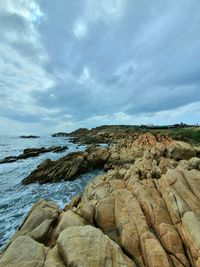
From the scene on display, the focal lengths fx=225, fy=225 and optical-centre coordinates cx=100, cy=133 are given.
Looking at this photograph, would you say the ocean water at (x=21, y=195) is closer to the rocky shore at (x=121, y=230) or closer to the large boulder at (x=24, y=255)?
the rocky shore at (x=121, y=230)

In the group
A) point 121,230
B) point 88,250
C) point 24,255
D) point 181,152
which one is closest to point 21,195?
point 121,230

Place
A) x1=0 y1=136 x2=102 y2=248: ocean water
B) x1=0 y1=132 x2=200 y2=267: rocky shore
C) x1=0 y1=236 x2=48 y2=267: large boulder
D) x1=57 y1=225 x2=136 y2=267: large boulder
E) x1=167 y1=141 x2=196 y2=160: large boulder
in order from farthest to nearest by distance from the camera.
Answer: x1=167 y1=141 x2=196 y2=160: large boulder, x1=0 y1=136 x2=102 y2=248: ocean water, x1=0 y1=132 x2=200 y2=267: rocky shore, x1=57 y1=225 x2=136 y2=267: large boulder, x1=0 y1=236 x2=48 y2=267: large boulder

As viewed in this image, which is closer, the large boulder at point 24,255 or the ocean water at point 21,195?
the large boulder at point 24,255

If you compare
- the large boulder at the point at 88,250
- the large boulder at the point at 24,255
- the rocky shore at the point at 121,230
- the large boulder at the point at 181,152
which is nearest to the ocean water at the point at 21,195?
the rocky shore at the point at 121,230

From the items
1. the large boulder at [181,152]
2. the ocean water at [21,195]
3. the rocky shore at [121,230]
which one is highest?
the large boulder at [181,152]

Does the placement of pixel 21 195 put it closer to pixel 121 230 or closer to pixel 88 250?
pixel 121 230

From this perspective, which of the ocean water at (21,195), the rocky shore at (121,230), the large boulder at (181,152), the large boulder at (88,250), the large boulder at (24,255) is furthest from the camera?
the large boulder at (181,152)

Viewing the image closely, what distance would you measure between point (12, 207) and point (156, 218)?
1381cm

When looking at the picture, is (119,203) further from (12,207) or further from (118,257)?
(12,207)

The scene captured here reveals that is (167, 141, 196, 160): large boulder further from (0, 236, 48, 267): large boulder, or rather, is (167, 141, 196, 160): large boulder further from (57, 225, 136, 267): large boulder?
(0, 236, 48, 267): large boulder

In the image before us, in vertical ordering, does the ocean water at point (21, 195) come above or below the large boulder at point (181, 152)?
below

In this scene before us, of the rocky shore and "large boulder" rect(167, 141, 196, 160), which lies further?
"large boulder" rect(167, 141, 196, 160)

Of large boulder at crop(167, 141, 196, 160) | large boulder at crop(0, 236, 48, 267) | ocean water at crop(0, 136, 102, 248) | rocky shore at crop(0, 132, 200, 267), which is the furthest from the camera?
large boulder at crop(167, 141, 196, 160)

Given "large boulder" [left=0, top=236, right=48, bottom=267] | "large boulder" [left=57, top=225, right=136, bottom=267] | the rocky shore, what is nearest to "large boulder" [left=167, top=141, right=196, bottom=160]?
the rocky shore
